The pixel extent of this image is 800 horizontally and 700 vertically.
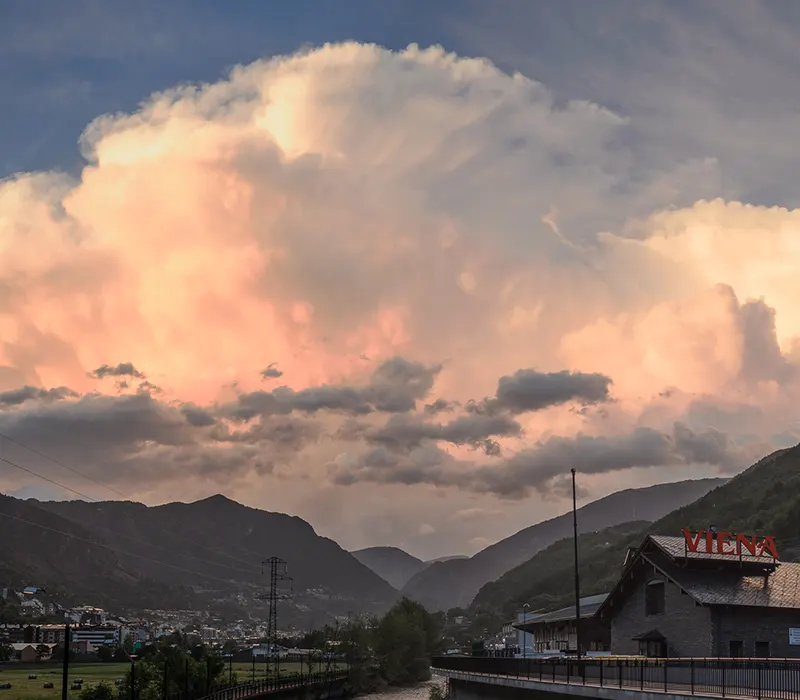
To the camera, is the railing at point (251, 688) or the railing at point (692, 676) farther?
the railing at point (251, 688)

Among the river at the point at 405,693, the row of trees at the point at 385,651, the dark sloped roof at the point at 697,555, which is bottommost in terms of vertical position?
the river at the point at 405,693

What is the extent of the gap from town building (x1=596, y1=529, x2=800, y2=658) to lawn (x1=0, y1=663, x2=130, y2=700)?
56967 mm

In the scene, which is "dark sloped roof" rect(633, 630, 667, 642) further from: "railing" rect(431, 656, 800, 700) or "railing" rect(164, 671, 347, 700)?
"railing" rect(164, 671, 347, 700)

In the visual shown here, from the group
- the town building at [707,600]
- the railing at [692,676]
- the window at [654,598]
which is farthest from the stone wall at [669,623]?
the railing at [692,676]

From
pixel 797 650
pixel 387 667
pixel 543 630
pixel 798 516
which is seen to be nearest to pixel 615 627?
pixel 797 650

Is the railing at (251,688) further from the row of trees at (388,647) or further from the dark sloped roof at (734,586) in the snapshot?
the dark sloped roof at (734,586)

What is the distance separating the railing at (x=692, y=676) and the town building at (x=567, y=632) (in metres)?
25.9

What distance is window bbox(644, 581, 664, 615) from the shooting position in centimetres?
7444

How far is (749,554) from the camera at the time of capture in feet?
240

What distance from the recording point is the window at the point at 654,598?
74.4m

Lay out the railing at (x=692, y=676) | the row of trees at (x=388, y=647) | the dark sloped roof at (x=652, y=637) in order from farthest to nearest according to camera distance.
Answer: the row of trees at (x=388, y=647)
the dark sloped roof at (x=652, y=637)
the railing at (x=692, y=676)

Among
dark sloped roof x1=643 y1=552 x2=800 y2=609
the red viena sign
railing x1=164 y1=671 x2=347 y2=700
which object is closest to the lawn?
railing x1=164 y1=671 x2=347 y2=700

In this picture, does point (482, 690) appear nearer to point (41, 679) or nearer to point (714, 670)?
point (714, 670)

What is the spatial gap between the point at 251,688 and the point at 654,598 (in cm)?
5076
